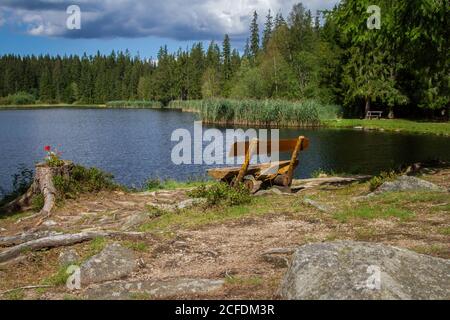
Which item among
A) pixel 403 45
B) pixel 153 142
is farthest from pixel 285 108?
pixel 403 45

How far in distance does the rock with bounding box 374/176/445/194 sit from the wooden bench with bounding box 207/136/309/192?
2.84m

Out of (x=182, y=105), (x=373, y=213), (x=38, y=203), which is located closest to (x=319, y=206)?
(x=373, y=213)

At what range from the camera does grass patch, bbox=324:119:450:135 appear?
49.1 metres

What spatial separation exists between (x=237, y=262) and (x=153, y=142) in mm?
38707

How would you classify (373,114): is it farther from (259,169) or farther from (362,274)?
(362,274)

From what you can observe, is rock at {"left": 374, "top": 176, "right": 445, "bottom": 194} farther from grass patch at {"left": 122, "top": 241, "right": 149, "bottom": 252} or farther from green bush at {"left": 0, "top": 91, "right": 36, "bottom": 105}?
green bush at {"left": 0, "top": 91, "right": 36, "bottom": 105}

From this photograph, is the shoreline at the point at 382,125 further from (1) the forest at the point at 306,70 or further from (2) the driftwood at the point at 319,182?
(2) the driftwood at the point at 319,182

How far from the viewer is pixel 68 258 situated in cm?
759

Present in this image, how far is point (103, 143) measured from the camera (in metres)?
43.9

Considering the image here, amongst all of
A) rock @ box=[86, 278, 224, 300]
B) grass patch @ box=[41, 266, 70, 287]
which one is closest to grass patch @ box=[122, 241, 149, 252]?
grass patch @ box=[41, 266, 70, 287]

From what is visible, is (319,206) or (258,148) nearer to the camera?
(319,206)

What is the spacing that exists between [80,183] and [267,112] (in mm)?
43569
